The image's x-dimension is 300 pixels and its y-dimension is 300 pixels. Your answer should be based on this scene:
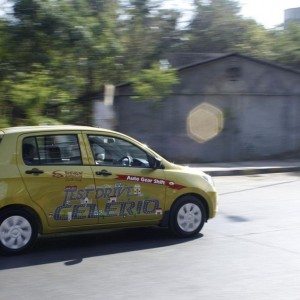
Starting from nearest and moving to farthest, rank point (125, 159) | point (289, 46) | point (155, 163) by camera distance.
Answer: point (125, 159) → point (155, 163) → point (289, 46)

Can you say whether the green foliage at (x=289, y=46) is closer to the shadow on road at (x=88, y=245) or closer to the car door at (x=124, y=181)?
the shadow on road at (x=88, y=245)

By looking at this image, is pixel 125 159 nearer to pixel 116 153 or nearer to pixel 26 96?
pixel 116 153

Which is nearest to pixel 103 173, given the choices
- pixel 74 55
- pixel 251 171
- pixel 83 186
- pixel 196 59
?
pixel 83 186

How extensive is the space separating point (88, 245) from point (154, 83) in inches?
368

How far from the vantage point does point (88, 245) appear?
300 inches

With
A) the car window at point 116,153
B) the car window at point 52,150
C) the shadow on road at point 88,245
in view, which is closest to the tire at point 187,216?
the shadow on road at point 88,245

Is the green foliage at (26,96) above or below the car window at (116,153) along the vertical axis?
above

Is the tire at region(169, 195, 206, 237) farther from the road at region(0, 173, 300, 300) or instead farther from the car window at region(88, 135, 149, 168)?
the car window at region(88, 135, 149, 168)

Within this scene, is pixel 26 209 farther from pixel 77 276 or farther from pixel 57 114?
pixel 57 114

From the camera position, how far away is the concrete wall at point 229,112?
17.6 metres

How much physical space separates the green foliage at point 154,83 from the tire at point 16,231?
385 inches

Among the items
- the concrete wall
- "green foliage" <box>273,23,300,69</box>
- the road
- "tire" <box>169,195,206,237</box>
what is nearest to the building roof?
the concrete wall

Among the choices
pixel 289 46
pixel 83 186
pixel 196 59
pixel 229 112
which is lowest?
pixel 83 186

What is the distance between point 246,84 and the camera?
18.8 metres
